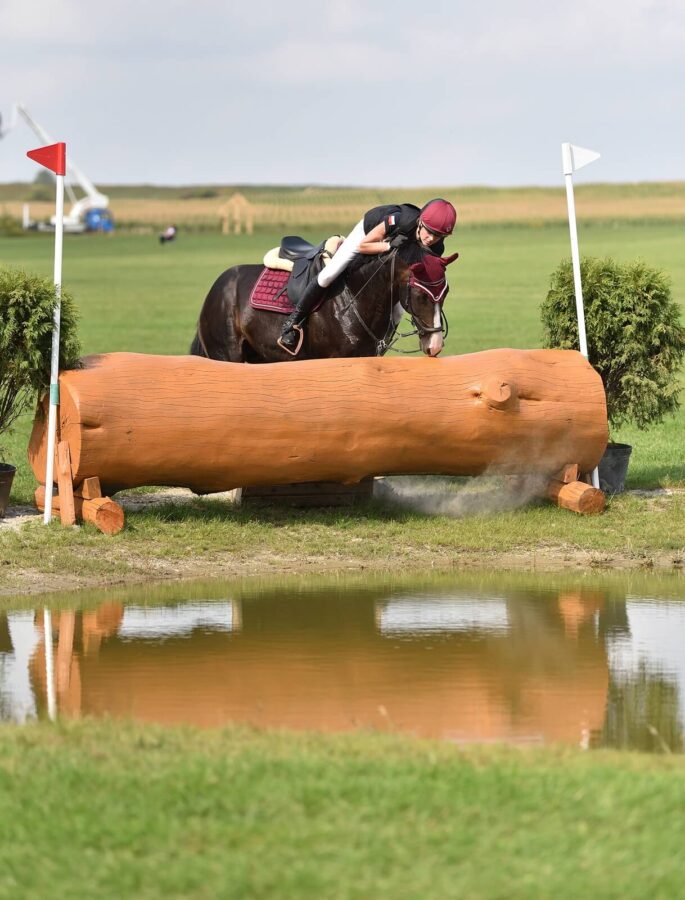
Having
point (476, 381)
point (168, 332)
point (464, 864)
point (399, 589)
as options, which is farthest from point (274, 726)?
point (168, 332)

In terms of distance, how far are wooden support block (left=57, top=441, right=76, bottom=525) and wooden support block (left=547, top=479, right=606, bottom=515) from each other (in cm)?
339

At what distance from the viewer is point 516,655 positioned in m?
6.90

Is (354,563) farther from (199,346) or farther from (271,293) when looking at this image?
(199,346)

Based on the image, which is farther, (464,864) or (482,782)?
(482,782)

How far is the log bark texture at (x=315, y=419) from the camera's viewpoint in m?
9.45

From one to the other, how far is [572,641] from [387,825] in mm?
3161

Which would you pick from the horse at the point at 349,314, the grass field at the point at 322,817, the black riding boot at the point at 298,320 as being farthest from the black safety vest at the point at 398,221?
the grass field at the point at 322,817

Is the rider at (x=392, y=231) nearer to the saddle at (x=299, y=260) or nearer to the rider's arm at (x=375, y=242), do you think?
the rider's arm at (x=375, y=242)

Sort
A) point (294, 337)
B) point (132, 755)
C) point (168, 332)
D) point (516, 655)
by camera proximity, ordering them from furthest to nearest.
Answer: point (168, 332)
point (294, 337)
point (516, 655)
point (132, 755)

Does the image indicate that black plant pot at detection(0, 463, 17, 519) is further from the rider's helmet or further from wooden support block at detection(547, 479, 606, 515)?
wooden support block at detection(547, 479, 606, 515)

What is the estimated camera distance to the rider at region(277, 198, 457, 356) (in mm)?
9734

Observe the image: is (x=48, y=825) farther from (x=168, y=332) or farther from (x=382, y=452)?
(x=168, y=332)

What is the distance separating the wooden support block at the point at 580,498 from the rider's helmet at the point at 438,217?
2020 millimetres

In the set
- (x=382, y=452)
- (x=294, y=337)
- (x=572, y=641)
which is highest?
(x=294, y=337)
